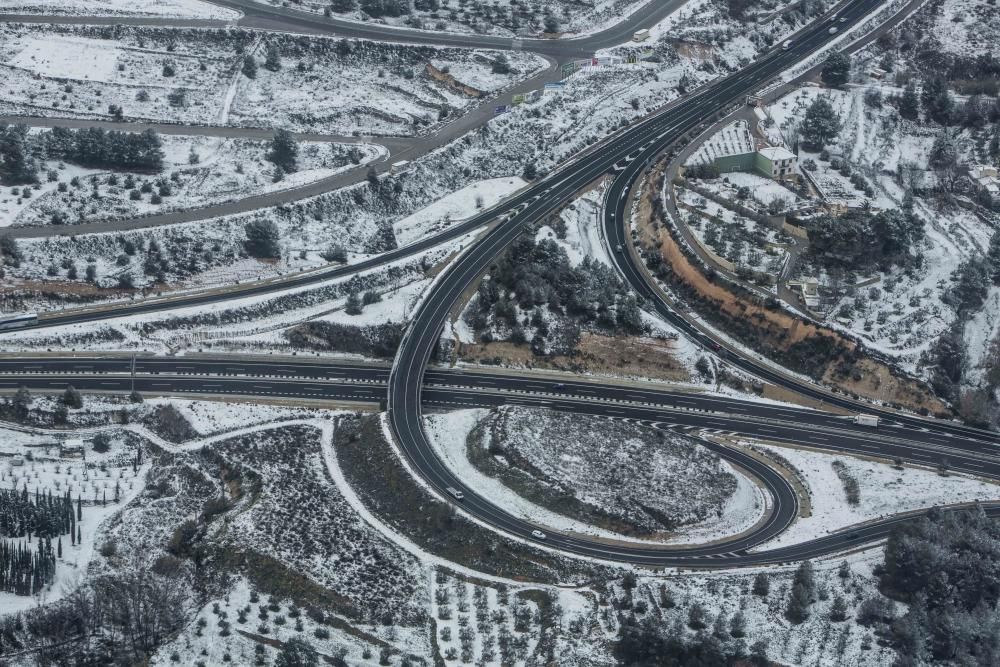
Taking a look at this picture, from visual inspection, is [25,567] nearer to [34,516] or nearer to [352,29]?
[34,516]

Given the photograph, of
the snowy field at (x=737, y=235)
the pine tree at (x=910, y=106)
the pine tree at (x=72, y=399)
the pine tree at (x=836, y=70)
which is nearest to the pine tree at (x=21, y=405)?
the pine tree at (x=72, y=399)

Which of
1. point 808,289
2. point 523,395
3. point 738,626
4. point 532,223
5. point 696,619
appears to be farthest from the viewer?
point 532,223

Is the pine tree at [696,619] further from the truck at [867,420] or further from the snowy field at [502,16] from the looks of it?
the snowy field at [502,16]

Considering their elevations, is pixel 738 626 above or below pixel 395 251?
below

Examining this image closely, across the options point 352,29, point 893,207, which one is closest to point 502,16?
point 352,29

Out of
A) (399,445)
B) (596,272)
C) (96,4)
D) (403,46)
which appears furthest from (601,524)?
(96,4)

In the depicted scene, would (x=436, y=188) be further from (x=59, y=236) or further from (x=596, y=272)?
(x=59, y=236)
